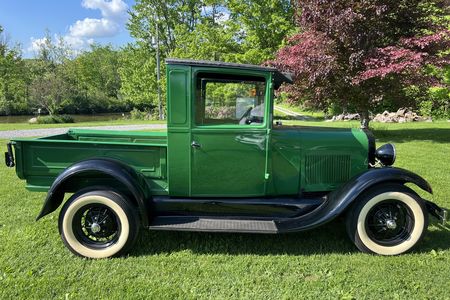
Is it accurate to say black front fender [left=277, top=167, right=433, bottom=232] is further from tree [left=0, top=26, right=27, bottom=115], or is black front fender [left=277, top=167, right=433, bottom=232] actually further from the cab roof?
tree [left=0, top=26, right=27, bottom=115]

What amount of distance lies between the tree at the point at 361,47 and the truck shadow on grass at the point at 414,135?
1.41m

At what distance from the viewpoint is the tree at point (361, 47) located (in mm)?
9438

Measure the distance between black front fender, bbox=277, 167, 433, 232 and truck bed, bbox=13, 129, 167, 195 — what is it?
1.41 meters

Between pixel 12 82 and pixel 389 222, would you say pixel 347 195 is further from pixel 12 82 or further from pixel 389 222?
pixel 12 82

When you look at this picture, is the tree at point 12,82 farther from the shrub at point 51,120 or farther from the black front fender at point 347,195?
the black front fender at point 347,195

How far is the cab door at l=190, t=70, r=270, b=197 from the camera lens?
343cm

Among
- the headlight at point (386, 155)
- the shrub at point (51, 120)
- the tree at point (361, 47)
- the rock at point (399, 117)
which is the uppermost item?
the tree at point (361, 47)

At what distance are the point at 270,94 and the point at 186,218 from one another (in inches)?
60.5

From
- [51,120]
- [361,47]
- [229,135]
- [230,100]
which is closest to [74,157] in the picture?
[229,135]

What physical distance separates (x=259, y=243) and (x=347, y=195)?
108 cm

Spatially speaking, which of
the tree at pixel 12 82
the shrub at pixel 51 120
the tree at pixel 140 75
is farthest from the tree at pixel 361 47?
the tree at pixel 12 82

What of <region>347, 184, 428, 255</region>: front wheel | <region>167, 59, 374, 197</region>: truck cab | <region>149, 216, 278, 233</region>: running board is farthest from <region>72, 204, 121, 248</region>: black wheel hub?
<region>347, 184, 428, 255</region>: front wheel

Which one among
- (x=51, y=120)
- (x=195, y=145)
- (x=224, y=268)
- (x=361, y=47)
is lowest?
(x=51, y=120)

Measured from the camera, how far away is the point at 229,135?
343cm
